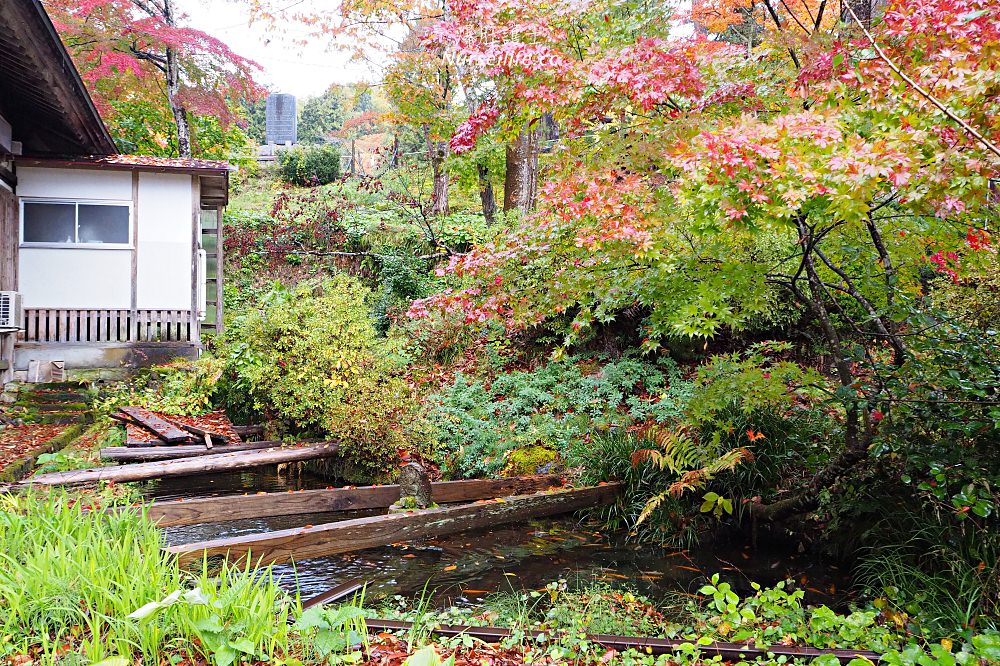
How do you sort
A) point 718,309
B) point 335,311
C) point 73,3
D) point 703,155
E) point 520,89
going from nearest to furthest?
point 703,155 < point 718,309 < point 520,89 < point 335,311 < point 73,3

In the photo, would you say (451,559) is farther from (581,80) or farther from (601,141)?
(581,80)

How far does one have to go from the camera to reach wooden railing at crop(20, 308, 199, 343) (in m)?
11.4

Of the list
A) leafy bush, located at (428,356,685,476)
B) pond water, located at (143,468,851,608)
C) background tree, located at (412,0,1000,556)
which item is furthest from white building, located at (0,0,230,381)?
background tree, located at (412,0,1000,556)

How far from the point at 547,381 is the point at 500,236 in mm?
4748

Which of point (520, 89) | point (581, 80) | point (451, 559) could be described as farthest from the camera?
point (451, 559)

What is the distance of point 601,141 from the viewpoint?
17.0 feet

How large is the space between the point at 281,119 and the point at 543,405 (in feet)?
99.2

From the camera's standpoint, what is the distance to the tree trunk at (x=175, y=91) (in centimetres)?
1603

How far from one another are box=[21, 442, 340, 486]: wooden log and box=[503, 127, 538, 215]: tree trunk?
7.15m

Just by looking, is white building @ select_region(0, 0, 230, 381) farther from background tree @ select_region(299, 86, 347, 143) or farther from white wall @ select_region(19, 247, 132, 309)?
background tree @ select_region(299, 86, 347, 143)

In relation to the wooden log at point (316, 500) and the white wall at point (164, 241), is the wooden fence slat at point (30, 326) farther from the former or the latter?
the wooden log at point (316, 500)

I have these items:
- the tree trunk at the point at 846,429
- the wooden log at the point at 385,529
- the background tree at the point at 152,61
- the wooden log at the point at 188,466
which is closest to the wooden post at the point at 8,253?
the wooden log at the point at 188,466

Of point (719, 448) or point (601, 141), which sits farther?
point (719, 448)

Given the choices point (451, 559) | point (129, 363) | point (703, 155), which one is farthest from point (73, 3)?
point (703, 155)
